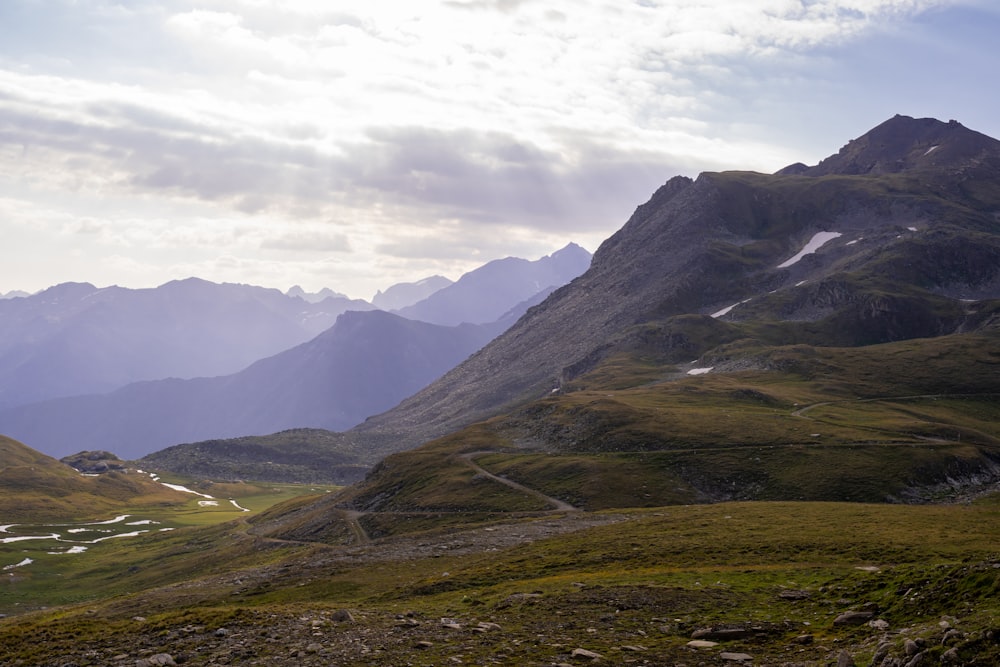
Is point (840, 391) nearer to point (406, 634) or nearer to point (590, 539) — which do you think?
point (590, 539)

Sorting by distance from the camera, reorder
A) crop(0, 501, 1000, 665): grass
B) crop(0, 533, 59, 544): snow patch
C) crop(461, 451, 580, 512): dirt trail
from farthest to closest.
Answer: crop(0, 533, 59, 544): snow patch
crop(461, 451, 580, 512): dirt trail
crop(0, 501, 1000, 665): grass

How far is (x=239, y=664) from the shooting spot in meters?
30.7

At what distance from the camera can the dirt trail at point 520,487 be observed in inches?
3608

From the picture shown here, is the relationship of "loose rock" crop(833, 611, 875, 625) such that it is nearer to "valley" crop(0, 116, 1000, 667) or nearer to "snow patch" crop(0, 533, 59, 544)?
"valley" crop(0, 116, 1000, 667)

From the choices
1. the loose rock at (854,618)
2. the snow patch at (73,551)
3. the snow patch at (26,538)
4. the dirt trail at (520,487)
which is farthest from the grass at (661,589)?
the snow patch at (26,538)

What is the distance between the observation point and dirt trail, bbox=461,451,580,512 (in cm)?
9163

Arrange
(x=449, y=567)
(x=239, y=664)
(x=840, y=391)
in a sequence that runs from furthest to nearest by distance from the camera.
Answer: (x=840, y=391), (x=449, y=567), (x=239, y=664)

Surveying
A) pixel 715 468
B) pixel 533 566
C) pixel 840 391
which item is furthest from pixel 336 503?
pixel 840 391

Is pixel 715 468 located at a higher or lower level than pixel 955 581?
lower

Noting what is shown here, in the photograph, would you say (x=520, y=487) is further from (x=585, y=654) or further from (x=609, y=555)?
(x=585, y=654)

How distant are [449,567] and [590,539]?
1277 centimetres

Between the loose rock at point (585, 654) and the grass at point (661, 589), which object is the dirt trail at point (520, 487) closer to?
the grass at point (661, 589)

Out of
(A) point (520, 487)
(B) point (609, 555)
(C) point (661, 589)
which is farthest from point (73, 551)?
(C) point (661, 589)

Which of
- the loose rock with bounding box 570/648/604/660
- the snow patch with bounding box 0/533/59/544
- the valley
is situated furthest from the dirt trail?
the snow patch with bounding box 0/533/59/544
